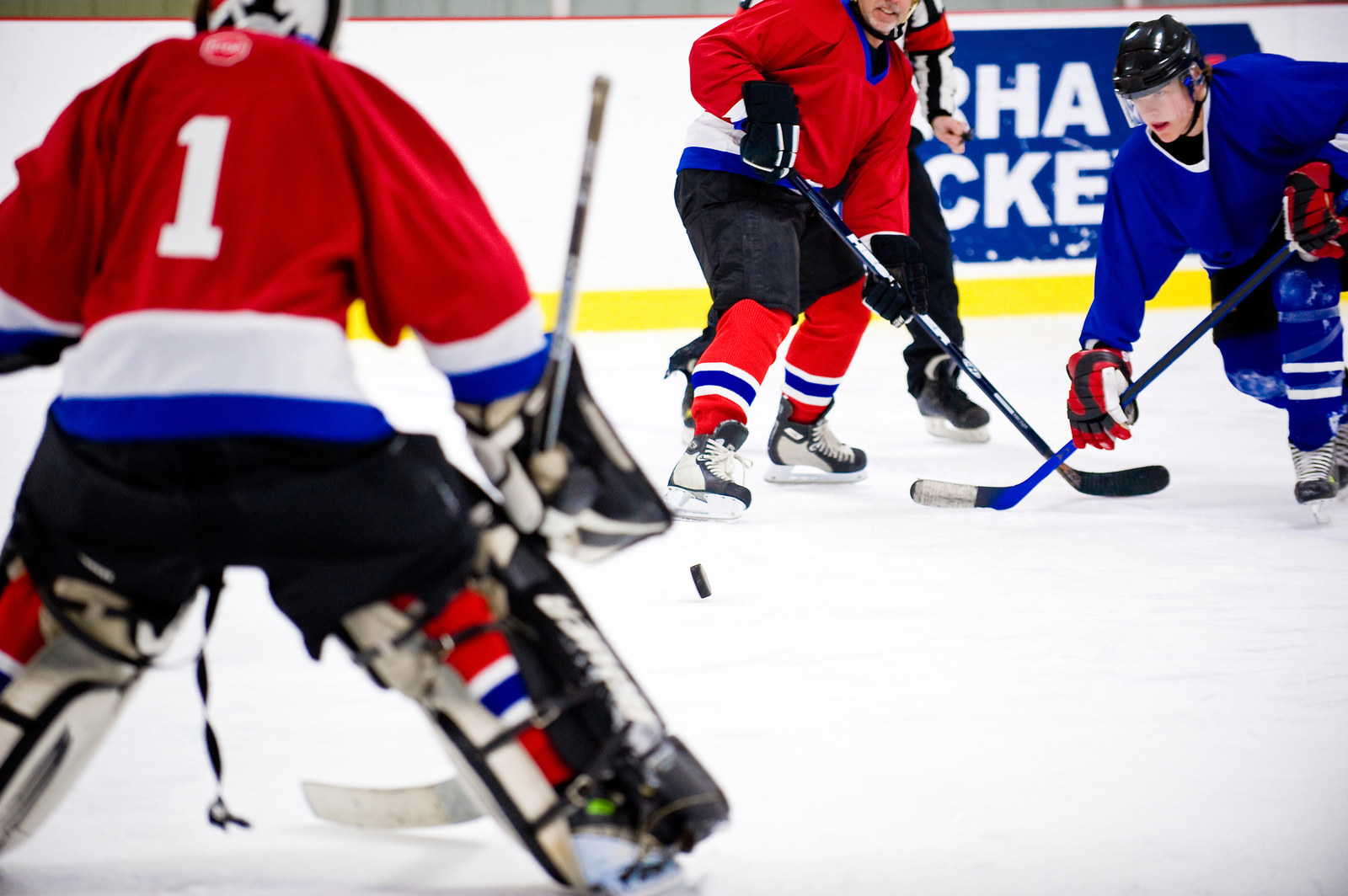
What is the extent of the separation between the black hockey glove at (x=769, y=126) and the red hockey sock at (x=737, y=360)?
0.26 metres

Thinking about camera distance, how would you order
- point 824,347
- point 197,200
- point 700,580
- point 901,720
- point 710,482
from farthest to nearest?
1. point 824,347
2. point 710,482
3. point 700,580
4. point 901,720
5. point 197,200

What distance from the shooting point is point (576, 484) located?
1019mm

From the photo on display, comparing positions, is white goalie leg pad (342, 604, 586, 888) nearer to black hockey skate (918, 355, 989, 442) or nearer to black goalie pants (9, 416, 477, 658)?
black goalie pants (9, 416, 477, 658)

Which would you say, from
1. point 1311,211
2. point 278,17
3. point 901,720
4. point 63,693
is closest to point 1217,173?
point 1311,211

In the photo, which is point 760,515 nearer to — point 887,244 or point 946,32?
point 887,244

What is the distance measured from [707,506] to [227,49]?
5.09 ft

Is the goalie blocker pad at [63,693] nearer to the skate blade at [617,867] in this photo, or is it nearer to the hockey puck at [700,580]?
the skate blade at [617,867]

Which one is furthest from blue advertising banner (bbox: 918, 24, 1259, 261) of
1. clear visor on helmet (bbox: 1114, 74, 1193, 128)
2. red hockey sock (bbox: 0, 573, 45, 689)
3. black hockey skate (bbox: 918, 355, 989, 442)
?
red hockey sock (bbox: 0, 573, 45, 689)

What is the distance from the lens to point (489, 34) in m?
4.91

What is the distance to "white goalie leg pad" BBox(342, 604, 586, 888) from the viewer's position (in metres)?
0.95

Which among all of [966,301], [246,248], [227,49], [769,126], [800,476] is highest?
[227,49]

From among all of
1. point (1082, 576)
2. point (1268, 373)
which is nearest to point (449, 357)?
point (1082, 576)

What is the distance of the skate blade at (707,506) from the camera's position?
94.1 inches

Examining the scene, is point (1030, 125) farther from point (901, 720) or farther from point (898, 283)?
point (901, 720)
